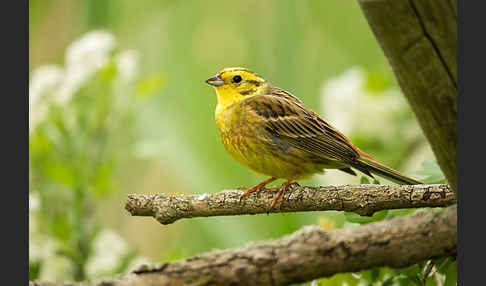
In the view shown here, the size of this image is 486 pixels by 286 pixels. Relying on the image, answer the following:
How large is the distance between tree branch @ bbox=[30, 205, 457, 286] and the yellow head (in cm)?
82

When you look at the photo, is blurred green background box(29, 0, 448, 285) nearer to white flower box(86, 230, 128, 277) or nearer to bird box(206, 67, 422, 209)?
white flower box(86, 230, 128, 277)

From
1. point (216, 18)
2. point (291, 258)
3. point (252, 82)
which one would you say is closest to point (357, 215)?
point (291, 258)

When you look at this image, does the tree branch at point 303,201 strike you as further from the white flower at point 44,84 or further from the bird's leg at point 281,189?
the white flower at point 44,84

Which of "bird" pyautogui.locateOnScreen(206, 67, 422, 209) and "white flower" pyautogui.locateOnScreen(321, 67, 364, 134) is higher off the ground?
"white flower" pyautogui.locateOnScreen(321, 67, 364, 134)

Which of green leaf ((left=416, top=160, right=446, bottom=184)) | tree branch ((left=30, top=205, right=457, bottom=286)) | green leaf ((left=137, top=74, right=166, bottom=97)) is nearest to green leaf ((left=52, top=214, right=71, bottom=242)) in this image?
green leaf ((left=137, top=74, right=166, bottom=97))

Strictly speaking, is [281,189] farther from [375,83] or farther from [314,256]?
[375,83]

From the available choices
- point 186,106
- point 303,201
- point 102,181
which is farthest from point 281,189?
point 186,106

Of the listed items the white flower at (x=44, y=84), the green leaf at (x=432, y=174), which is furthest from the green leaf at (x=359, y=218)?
the white flower at (x=44, y=84)

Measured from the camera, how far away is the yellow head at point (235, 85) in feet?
6.43

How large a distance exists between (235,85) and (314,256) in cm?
93

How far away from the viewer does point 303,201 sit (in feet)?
5.36

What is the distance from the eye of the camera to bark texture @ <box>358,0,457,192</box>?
1.09 meters

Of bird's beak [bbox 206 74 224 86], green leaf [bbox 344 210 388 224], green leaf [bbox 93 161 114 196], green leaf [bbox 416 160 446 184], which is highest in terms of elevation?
bird's beak [bbox 206 74 224 86]

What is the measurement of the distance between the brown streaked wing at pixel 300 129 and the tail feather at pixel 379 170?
0.04 metres
